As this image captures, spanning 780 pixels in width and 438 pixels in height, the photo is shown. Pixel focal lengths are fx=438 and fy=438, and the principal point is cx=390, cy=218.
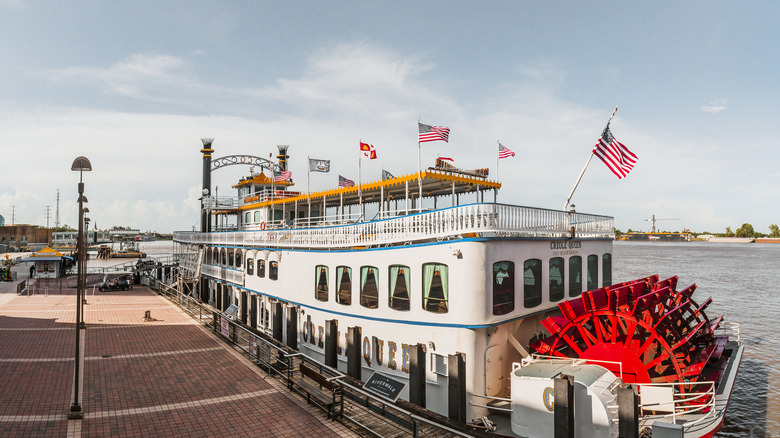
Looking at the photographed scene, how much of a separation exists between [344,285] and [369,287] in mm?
1488

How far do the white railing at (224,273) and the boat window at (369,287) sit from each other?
10.9 m

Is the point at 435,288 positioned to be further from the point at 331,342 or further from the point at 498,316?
the point at 331,342

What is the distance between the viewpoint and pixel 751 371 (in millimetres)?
18766

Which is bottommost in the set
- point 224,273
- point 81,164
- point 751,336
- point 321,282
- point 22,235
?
point 751,336

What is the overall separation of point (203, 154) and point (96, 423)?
27108mm

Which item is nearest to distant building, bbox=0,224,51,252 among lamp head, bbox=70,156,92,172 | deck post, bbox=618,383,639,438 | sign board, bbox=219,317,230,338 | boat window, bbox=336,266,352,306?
sign board, bbox=219,317,230,338

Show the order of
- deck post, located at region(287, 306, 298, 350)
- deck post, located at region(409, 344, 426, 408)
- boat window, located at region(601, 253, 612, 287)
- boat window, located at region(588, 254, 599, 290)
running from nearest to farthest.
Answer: deck post, located at region(409, 344, 426, 408) → boat window, located at region(588, 254, 599, 290) → boat window, located at region(601, 253, 612, 287) → deck post, located at region(287, 306, 298, 350)

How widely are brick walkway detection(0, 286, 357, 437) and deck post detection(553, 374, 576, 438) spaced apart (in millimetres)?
4329

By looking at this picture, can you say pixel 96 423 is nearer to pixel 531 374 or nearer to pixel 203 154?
pixel 531 374

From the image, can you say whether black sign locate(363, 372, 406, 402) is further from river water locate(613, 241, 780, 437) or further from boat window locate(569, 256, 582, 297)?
river water locate(613, 241, 780, 437)

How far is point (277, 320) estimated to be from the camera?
1784cm

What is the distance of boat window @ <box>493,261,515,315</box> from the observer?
11.0 m

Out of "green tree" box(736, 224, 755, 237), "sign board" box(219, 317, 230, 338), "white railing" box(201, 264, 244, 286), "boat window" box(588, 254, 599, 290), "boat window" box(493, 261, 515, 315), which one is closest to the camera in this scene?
"boat window" box(493, 261, 515, 315)

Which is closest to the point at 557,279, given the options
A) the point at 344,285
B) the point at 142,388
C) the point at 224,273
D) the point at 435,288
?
the point at 435,288
